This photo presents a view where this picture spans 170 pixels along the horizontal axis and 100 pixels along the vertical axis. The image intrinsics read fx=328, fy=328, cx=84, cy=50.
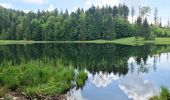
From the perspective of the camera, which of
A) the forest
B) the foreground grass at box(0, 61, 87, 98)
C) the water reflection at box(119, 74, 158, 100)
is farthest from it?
the forest

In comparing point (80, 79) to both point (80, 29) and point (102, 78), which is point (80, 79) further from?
point (80, 29)

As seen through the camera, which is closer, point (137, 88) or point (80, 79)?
point (137, 88)

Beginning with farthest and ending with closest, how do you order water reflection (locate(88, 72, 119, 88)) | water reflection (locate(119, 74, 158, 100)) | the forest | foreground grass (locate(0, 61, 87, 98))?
1. the forest
2. water reflection (locate(88, 72, 119, 88))
3. water reflection (locate(119, 74, 158, 100))
4. foreground grass (locate(0, 61, 87, 98))

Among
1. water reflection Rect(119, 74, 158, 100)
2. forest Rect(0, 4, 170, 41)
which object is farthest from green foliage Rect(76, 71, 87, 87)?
forest Rect(0, 4, 170, 41)

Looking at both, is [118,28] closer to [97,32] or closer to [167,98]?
[97,32]

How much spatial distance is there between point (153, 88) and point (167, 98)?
10.1 meters

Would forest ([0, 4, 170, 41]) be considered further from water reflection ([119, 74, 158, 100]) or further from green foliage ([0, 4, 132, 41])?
water reflection ([119, 74, 158, 100])

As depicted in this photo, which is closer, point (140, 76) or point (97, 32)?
point (140, 76)

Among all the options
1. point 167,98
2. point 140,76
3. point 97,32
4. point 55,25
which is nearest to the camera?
point 167,98

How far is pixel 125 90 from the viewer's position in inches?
1088

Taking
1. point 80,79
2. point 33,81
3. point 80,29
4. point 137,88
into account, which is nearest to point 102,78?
point 80,79

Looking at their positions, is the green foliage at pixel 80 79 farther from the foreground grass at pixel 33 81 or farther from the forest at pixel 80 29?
the forest at pixel 80 29

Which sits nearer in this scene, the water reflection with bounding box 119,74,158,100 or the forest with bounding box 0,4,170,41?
the water reflection with bounding box 119,74,158,100

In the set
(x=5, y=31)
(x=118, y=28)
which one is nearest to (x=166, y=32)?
(x=118, y=28)
